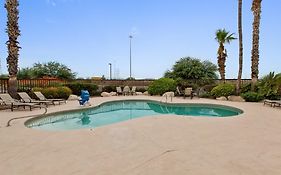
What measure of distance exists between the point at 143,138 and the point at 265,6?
15850 mm

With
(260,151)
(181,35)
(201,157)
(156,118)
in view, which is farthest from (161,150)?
(181,35)

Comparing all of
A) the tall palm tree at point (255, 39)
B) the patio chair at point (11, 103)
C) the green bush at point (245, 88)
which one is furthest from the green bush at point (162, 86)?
the patio chair at point (11, 103)

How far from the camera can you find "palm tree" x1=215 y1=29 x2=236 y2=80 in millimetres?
23906

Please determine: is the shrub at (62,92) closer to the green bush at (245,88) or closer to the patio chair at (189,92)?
the patio chair at (189,92)

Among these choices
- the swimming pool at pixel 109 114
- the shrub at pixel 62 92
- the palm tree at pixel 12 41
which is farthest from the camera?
the shrub at pixel 62 92

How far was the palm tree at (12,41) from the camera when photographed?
43.3 ft

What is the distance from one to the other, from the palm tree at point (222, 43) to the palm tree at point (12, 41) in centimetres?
1761

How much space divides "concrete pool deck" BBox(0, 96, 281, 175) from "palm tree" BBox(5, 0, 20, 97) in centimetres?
624

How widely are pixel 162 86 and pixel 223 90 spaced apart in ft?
16.7

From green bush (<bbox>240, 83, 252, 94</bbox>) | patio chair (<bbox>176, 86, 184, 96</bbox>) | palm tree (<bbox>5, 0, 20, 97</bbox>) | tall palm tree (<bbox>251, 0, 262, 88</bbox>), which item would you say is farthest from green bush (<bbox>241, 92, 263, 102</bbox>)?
palm tree (<bbox>5, 0, 20, 97</bbox>)

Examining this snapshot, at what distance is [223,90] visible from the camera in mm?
18469

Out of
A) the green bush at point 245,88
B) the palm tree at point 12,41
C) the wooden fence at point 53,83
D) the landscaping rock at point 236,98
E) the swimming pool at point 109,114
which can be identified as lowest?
the swimming pool at point 109,114

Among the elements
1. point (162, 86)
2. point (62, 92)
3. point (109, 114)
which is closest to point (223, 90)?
point (162, 86)

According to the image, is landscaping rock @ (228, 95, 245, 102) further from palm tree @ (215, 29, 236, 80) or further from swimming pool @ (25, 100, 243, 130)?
palm tree @ (215, 29, 236, 80)
